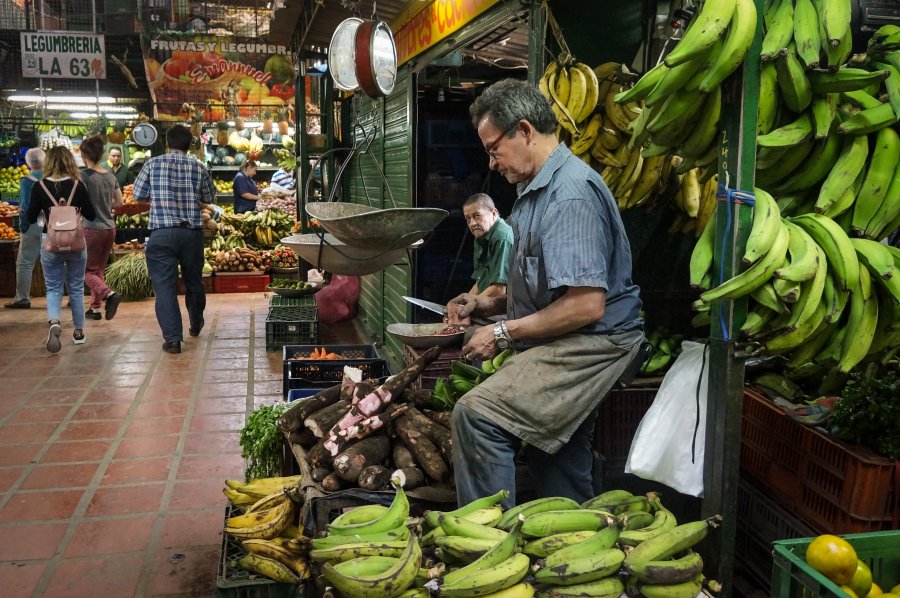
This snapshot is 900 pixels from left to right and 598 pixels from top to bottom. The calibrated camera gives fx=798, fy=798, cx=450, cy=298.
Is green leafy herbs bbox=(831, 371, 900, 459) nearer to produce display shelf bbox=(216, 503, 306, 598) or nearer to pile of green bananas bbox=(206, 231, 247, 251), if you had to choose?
produce display shelf bbox=(216, 503, 306, 598)

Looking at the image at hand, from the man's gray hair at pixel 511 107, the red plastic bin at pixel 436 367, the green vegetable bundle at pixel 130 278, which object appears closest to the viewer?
the man's gray hair at pixel 511 107

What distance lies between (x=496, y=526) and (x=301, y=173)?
7.79 m

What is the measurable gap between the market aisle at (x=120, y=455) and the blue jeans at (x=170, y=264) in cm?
31

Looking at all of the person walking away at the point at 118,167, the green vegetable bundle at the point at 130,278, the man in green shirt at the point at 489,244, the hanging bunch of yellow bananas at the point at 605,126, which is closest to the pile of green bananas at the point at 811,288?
the hanging bunch of yellow bananas at the point at 605,126

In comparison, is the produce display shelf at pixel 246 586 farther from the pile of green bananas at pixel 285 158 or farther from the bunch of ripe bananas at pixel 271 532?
the pile of green bananas at pixel 285 158

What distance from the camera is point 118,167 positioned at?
43.8 ft

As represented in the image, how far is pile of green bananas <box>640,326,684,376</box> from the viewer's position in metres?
3.55

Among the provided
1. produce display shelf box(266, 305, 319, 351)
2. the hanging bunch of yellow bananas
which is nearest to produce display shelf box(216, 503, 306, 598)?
the hanging bunch of yellow bananas

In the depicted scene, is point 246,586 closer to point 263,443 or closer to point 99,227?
point 263,443

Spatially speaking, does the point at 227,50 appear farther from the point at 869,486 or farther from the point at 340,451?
the point at 869,486

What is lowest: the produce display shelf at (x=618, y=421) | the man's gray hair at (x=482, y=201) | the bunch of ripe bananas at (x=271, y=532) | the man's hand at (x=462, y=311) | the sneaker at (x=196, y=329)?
the sneaker at (x=196, y=329)

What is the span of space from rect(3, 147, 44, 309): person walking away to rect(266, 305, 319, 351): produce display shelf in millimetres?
3153

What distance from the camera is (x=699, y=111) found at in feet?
7.71

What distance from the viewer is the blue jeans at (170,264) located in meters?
7.43
